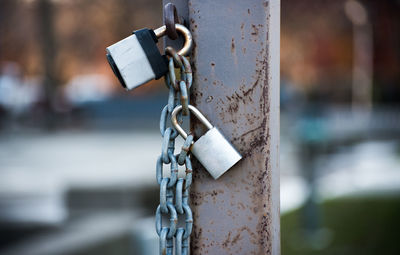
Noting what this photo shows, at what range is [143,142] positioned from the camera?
583 inches

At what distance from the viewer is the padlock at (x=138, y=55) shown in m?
1.21

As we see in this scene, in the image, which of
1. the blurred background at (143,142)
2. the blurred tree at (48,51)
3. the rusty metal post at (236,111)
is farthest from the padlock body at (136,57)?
the blurred tree at (48,51)

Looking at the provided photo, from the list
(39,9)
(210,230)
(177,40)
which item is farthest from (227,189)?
(39,9)

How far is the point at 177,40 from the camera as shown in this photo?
4.14 ft

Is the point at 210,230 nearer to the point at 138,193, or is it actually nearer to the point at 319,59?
the point at 138,193

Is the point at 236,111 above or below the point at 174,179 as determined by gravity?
above

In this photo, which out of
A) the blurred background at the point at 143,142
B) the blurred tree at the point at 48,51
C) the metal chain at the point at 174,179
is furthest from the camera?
the blurred tree at the point at 48,51

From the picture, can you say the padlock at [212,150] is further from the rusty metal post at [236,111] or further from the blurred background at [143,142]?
the blurred background at [143,142]

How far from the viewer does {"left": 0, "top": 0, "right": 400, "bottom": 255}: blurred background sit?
5578 mm

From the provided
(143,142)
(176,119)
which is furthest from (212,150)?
(143,142)

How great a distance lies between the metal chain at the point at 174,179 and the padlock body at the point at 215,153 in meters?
0.03

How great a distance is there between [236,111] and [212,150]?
118 mm

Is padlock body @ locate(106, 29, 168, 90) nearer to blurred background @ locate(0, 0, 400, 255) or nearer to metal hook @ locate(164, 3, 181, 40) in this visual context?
metal hook @ locate(164, 3, 181, 40)

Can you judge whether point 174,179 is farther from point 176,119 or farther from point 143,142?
point 143,142
